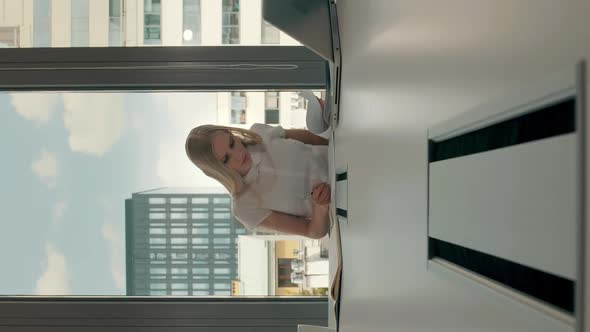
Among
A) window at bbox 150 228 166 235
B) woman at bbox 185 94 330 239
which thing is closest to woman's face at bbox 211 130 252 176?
woman at bbox 185 94 330 239

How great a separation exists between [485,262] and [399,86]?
1.08 feet

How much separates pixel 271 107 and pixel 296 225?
0.55 metres

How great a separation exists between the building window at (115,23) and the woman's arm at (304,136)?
2.59 ft

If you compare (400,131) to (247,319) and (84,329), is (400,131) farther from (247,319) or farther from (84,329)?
(84,329)

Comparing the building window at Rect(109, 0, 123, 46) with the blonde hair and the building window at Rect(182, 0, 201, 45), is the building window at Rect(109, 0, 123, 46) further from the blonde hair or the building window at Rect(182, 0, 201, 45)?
the blonde hair

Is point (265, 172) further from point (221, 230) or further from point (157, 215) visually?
point (157, 215)

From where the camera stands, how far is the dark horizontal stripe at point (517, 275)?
375mm

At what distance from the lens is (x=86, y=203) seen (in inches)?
87.1

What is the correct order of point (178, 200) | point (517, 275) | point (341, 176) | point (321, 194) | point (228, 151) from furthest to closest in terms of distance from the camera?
point (178, 200) → point (228, 151) → point (321, 194) → point (341, 176) → point (517, 275)

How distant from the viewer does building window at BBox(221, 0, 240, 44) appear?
7.46 ft

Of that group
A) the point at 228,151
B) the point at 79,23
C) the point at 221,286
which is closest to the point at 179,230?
the point at 221,286

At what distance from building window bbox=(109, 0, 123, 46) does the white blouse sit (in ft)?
2.51

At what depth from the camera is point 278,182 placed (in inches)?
76.2

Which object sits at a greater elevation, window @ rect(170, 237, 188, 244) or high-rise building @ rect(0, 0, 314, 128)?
high-rise building @ rect(0, 0, 314, 128)
